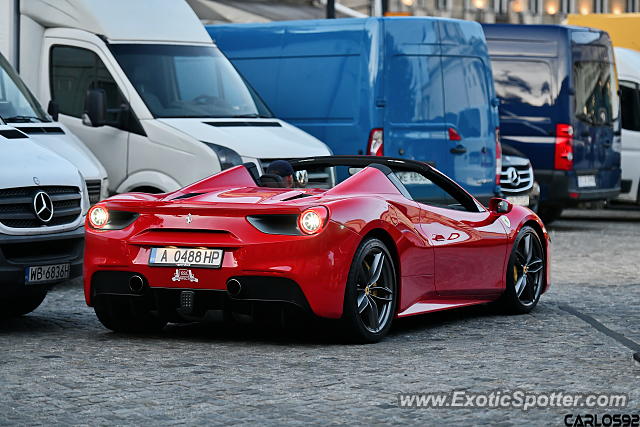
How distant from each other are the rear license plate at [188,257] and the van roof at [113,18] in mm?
6160

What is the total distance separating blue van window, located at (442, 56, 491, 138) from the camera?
704 inches

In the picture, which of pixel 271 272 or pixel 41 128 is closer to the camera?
pixel 271 272

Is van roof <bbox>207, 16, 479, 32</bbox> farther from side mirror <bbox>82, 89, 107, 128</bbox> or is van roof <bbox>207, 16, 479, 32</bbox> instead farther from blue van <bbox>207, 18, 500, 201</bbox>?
side mirror <bbox>82, 89, 107, 128</bbox>

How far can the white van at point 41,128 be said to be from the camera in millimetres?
12695

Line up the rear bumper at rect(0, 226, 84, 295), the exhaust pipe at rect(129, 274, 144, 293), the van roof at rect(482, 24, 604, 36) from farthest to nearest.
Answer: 1. the van roof at rect(482, 24, 604, 36)
2. the rear bumper at rect(0, 226, 84, 295)
3. the exhaust pipe at rect(129, 274, 144, 293)

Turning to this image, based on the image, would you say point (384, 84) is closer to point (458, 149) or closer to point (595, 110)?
point (458, 149)

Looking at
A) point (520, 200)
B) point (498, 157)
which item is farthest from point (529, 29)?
point (498, 157)

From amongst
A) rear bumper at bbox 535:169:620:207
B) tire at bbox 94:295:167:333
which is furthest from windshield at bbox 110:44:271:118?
rear bumper at bbox 535:169:620:207

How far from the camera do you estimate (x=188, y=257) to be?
918 cm

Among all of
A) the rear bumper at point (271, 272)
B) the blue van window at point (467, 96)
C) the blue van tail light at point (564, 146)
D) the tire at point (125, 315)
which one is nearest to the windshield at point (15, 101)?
the tire at point (125, 315)

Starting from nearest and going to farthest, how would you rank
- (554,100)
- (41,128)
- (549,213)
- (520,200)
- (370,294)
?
(370,294) < (41,128) < (520,200) < (554,100) < (549,213)

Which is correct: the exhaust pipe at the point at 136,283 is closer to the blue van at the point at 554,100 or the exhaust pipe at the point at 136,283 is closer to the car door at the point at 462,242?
the car door at the point at 462,242

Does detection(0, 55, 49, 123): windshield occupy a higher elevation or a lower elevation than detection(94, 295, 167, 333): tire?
higher

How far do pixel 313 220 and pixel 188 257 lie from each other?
755 mm
